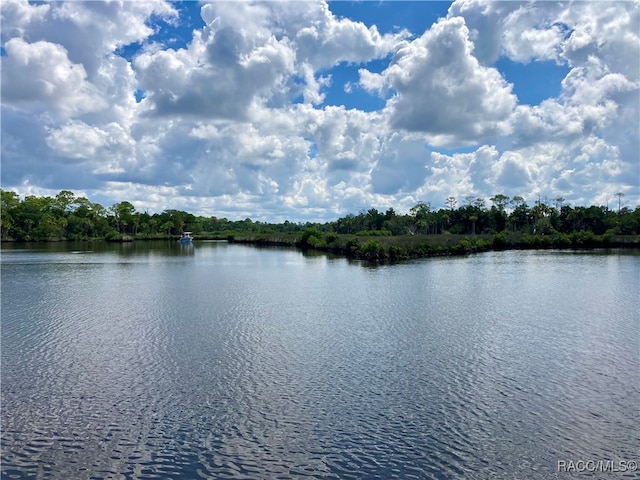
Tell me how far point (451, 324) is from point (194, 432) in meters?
15.1

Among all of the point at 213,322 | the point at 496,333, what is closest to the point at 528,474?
the point at 496,333

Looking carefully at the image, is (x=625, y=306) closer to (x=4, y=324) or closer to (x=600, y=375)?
(x=600, y=375)

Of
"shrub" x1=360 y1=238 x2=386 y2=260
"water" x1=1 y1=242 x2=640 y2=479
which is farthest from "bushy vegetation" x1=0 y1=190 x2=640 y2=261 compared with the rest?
"water" x1=1 y1=242 x2=640 y2=479

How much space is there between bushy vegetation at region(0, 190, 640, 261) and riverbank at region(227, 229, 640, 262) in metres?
0.15

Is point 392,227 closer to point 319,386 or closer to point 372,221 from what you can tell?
point 372,221

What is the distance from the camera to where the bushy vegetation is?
75.1 meters

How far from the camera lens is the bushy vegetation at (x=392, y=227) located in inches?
2958

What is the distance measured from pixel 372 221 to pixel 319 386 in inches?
4761

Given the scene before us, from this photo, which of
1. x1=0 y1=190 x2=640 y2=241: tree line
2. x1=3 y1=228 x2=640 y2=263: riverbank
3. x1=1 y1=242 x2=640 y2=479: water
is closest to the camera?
x1=1 y1=242 x2=640 y2=479: water

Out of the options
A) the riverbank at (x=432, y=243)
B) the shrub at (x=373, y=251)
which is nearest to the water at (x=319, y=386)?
the shrub at (x=373, y=251)

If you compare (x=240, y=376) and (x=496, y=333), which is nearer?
(x=240, y=376)

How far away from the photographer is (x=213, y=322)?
24500mm

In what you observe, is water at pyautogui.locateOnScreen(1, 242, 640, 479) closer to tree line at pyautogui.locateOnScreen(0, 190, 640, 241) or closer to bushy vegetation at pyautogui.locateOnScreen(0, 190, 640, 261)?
bushy vegetation at pyautogui.locateOnScreen(0, 190, 640, 261)

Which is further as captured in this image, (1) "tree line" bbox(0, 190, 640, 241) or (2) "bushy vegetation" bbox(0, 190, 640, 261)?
(1) "tree line" bbox(0, 190, 640, 241)
